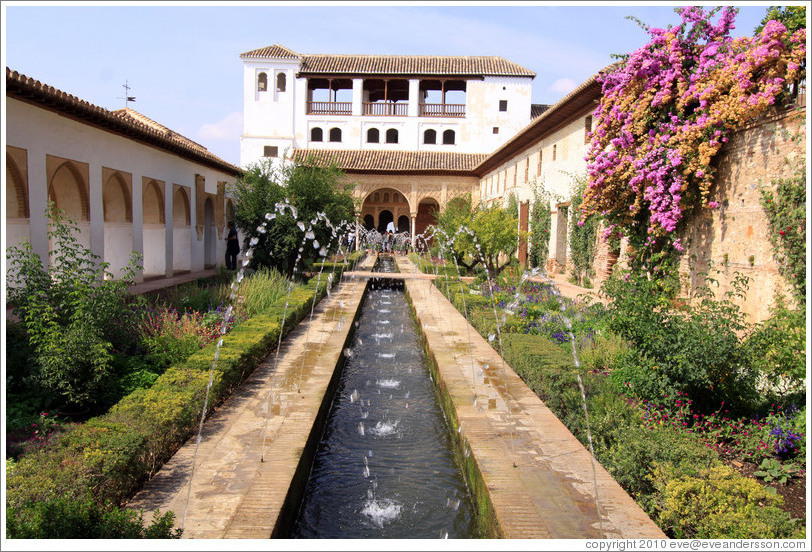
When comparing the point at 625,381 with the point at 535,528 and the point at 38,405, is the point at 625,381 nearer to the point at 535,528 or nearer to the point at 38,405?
the point at 535,528

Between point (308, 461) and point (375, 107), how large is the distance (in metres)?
32.2

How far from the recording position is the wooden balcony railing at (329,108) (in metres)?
34.8

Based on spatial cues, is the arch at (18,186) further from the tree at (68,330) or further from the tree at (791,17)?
the tree at (791,17)

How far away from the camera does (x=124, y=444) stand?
12.8 ft

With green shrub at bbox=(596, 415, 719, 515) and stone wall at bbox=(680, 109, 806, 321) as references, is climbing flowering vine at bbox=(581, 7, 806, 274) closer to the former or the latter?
stone wall at bbox=(680, 109, 806, 321)

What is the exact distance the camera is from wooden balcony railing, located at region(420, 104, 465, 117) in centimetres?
3500

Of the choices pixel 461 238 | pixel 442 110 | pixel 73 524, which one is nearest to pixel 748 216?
pixel 73 524

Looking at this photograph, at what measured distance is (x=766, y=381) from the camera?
5.24 metres

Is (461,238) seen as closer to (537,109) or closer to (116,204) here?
(116,204)

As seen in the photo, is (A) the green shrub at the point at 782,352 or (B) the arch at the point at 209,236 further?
(B) the arch at the point at 209,236

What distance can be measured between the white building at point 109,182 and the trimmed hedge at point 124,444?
15.6 feet

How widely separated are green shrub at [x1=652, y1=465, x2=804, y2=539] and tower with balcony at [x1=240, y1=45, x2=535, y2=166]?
32060 millimetres

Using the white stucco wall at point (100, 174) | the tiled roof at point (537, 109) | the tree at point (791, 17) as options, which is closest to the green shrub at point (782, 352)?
the tree at point (791, 17)

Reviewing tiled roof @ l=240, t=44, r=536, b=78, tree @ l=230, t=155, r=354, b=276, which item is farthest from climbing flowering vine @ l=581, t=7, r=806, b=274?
tiled roof @ l=240, t=44, r=536, b=78
